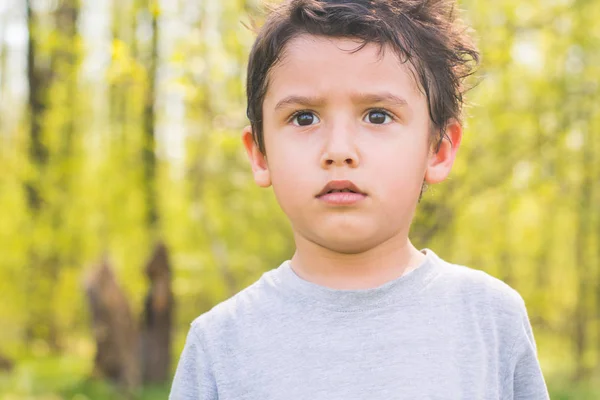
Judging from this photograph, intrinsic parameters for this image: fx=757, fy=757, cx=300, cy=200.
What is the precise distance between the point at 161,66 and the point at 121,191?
3.02 m

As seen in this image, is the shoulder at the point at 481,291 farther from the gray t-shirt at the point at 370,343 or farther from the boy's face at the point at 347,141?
the boy's face at the point at 347,141

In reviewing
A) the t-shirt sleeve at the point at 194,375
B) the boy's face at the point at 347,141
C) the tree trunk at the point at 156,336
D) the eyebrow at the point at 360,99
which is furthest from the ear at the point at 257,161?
the tree trunk at the point at 156,336

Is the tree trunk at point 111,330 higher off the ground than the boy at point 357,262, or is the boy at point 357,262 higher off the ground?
the boy at point 357,262

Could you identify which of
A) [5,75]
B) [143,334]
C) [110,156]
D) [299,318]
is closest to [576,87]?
[143,334]

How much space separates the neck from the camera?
5.77 feet

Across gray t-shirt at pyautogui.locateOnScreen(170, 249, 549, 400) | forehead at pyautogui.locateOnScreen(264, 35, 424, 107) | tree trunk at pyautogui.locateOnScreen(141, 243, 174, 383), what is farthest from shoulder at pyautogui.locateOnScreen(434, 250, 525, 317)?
tree trunk at pyautogui.locateOnScreen(141, 243, 174, 383)

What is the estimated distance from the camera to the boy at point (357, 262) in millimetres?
1644

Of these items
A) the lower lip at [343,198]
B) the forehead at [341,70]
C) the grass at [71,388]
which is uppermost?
the forehead at [341,70]

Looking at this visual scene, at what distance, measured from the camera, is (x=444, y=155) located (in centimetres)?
188

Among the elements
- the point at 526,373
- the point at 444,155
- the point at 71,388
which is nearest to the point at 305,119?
the point at 444,155

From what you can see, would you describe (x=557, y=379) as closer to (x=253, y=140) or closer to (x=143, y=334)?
(x=143, y=334)

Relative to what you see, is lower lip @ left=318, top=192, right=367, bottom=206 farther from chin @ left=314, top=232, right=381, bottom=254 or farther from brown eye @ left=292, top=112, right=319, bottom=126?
brown eye @ left=292, top=112, right=319, bottom=126

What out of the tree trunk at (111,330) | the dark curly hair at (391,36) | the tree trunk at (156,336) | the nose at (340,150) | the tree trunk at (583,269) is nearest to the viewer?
the nose at (340,150)

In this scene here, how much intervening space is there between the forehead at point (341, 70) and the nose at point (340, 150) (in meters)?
0.09
